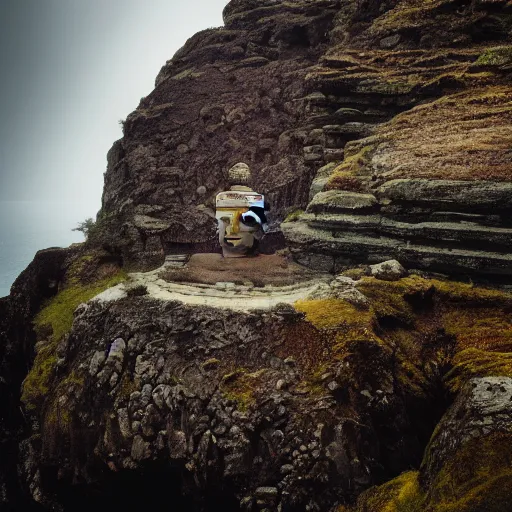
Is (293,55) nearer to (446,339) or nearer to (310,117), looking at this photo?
(310,117)

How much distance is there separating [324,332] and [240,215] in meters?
5.66

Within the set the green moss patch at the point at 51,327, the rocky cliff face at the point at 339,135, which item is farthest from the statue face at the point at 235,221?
the green moss patch at the point at 51,327

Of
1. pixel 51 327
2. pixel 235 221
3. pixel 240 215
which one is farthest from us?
pixel 235 221

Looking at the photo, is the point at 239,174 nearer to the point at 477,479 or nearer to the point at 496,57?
the point at 477,479

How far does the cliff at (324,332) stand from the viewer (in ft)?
21.3

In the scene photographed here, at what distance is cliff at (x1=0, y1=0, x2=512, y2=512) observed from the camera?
6.50m

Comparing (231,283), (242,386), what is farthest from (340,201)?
(242,386)

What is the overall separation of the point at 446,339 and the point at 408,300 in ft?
4.60

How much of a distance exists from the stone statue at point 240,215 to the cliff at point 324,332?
3.06 feet

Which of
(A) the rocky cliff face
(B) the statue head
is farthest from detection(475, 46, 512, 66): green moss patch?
(B) the statue head

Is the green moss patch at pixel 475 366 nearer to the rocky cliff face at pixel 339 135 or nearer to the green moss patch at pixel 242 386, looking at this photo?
the rocky cliff face at pixel 339 135

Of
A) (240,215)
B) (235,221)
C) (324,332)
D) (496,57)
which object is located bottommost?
(324,332)

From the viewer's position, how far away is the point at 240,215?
1195cm

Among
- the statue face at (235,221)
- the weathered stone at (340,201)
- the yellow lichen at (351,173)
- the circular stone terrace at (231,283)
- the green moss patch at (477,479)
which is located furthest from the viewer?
the yellow lichen at (351,173)
